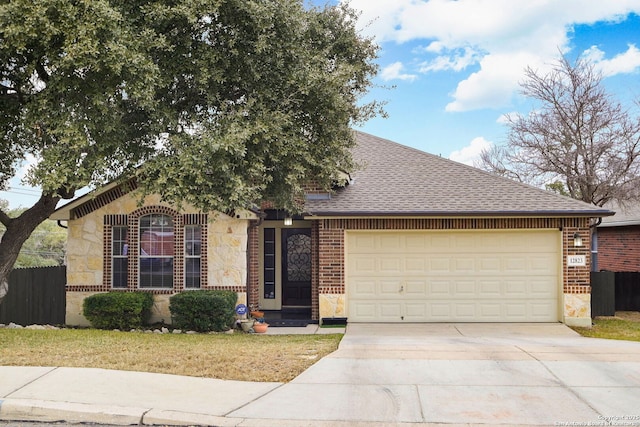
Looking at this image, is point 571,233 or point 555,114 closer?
point 571,233

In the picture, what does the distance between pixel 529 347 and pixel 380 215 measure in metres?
4.94

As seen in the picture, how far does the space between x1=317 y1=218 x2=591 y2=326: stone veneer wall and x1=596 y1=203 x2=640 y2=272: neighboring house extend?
7470 mm

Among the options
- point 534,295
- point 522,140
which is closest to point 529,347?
point 534,295

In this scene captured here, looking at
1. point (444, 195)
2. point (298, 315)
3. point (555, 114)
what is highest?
point (555, 114)

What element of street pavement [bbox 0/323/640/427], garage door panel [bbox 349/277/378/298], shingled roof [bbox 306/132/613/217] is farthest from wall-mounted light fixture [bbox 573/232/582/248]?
garage door panel [bbox 349/277/378/298]

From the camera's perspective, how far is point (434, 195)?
1452cm

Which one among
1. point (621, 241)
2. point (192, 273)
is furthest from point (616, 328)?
point (192, 273)

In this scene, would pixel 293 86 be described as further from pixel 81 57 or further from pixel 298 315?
pixel 298 315

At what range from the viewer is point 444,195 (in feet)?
47.6

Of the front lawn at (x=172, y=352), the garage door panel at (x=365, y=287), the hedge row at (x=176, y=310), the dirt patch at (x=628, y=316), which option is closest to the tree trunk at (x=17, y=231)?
the front lawn at (x=172, y=352)

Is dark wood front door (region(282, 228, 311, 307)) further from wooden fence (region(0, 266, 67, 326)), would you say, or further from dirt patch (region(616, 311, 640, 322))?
dirt patch (region(616, 311, 640, 322))

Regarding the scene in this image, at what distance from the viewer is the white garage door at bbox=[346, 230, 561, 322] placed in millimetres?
13992

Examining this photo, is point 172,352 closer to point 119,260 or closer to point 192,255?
point 192,255

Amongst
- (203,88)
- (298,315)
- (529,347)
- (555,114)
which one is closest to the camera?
(529,347)
